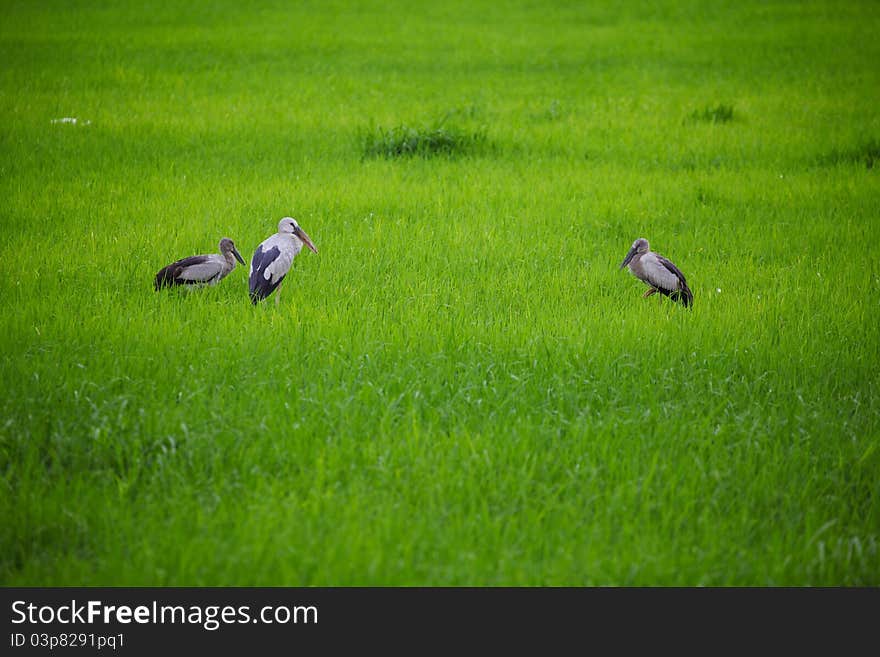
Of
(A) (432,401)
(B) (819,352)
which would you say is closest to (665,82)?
(B) (819,352)

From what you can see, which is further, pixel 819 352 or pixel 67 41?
pixel 67 41

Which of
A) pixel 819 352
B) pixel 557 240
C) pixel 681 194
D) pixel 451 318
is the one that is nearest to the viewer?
pixel 819 352

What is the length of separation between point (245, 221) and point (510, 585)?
261 inches

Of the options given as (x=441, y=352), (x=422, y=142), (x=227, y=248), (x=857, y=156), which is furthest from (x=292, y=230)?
(x=857, y=156)

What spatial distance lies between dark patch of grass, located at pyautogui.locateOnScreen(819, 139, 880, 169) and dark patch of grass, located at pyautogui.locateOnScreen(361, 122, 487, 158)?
5219 mm

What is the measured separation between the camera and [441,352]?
6.14 meters

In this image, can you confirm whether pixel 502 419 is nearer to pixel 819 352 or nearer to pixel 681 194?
pixel 819 352

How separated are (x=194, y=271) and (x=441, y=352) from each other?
2.40 meters

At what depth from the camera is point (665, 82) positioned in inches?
745

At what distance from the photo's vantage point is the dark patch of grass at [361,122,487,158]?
12.9 m

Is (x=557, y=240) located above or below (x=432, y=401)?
above

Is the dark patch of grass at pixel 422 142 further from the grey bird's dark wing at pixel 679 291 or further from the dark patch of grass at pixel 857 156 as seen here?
the grey bird's dark wing at pixel 679 291

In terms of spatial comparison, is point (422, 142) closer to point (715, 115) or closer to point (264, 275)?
point (715, 115)

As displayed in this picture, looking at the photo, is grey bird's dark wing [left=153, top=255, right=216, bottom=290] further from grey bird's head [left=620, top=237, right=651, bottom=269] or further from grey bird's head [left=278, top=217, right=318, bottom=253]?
grey bird's head [left=620, top=237, right=651, bottom=269]
